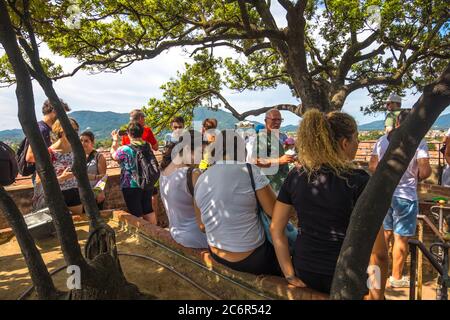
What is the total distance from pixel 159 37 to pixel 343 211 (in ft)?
27.1

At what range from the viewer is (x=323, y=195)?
6.38 ft

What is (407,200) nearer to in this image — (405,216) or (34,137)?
(405,216)

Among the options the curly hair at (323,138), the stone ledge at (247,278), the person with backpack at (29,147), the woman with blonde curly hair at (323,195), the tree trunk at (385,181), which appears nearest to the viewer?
the tree trunk at (385,181)

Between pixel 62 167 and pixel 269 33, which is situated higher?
pixel 269 33

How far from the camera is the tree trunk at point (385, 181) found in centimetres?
142

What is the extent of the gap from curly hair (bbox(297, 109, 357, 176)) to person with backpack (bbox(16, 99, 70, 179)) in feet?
10.2

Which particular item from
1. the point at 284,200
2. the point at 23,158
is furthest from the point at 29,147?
the point at 284,200

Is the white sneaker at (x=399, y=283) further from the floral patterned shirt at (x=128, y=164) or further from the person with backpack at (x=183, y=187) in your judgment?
the floral patterned shirt at (x=128, y=164)

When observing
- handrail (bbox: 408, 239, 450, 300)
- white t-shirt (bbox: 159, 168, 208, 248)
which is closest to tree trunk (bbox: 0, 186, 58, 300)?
white t-shirt (bbox: 159, 168, 208, 248)

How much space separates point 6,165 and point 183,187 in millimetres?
1484

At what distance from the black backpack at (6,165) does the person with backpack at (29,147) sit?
151 cm

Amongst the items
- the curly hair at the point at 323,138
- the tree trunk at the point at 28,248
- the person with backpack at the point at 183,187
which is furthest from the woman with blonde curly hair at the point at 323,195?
the tree trunk at the point at 28,248
